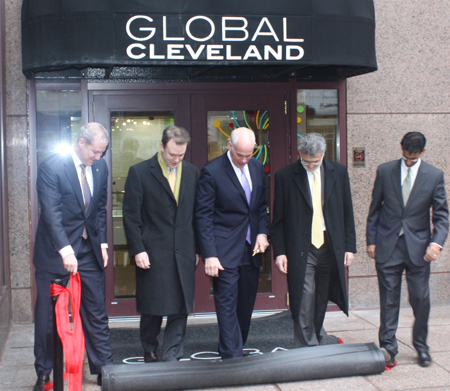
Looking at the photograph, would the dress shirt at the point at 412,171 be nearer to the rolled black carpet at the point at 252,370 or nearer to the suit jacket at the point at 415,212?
the suit jacket at the point at 415,212

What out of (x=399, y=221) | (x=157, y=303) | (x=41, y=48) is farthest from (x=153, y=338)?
(x=41, y=48)

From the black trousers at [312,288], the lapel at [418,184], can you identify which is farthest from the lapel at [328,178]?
the lapel at [418,184]

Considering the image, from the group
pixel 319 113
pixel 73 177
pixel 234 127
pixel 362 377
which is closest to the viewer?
pixel 73 177

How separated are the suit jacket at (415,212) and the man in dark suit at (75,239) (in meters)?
2.26

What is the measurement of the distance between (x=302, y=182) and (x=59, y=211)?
1858 mm

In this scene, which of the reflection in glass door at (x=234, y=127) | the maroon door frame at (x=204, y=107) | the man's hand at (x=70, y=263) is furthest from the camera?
the reflection in glass door at (x=234, y=127)

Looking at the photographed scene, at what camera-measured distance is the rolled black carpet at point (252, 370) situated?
12.6 feet

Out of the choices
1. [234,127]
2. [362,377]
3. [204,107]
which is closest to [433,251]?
[362,377]

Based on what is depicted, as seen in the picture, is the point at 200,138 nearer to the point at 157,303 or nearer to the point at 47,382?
the point at 157,303

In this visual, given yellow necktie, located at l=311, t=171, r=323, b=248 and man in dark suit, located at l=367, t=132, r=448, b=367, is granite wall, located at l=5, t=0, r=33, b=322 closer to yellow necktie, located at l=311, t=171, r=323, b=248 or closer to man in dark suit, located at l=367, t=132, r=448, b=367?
yellow necktie, located at l=311, t=171, r=323, b=248

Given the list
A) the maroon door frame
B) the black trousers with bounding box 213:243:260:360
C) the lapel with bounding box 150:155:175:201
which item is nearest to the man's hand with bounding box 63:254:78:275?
the lapel with bounding box 150:155:175:201

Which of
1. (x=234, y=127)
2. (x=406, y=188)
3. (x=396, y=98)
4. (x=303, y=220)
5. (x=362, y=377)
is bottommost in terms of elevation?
(x=362, y=377)

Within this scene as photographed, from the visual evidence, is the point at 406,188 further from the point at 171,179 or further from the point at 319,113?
the point at 319,113

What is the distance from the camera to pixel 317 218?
4324 mm
